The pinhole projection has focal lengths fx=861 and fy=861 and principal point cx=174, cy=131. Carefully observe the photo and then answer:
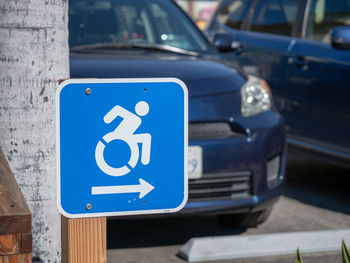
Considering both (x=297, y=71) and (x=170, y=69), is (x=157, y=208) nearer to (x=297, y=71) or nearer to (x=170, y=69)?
(x=170, y=69)

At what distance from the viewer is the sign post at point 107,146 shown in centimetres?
227

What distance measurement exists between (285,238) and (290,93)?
2.15 meters

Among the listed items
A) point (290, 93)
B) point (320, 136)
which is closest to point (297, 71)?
point (290, 93)

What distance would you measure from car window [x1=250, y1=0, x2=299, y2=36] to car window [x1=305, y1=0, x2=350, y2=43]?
22 centimetres

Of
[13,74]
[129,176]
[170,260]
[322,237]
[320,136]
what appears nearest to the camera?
[129,176]

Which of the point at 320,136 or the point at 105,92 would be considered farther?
the point at 320,136

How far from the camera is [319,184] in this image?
700 centimetres

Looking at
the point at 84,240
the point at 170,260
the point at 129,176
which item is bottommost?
the point at 170,260

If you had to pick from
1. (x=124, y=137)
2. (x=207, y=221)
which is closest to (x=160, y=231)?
(x=207, y=221)

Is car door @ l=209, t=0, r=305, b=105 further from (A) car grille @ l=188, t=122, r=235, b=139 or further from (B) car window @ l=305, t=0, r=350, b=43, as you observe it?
(A) car grille @ l=188, t=122, r=235, b=139

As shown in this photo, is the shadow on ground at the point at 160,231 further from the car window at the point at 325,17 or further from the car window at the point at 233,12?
the car window at the point at 233,12

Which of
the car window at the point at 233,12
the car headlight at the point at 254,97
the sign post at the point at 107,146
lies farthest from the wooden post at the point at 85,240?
the car window at the point at 233,12

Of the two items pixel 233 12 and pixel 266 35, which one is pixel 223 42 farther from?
pixel 233 12

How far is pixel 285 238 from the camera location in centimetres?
491
